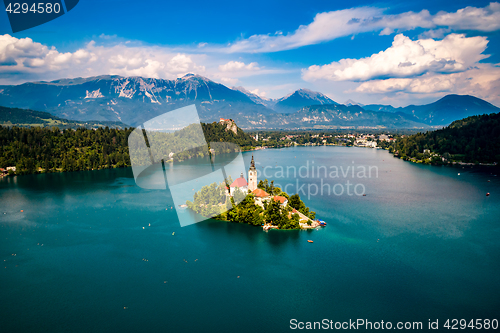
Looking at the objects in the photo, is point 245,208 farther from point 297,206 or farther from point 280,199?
point 297,206

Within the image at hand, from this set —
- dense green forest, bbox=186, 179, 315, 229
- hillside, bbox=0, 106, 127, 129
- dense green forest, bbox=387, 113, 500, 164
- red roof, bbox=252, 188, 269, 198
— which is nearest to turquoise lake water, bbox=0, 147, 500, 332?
dense green forest, bbox=186, 179, 315, 229

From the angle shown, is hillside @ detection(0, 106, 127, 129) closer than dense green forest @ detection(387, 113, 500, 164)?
No

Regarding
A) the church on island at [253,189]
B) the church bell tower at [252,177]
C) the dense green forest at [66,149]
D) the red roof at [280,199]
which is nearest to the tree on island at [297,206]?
the church on island at [253,189]

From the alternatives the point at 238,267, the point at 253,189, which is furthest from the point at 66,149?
the point at 238,267

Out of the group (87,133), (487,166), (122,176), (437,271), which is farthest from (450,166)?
(87,133)

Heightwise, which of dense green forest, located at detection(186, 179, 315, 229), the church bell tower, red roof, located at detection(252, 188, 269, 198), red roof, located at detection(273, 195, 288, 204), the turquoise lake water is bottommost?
the turquoise lake water

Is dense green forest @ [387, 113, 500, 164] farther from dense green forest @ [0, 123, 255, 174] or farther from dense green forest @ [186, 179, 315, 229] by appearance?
dense green forest @ [0, 123, 255, 174]

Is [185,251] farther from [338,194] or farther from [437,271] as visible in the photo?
[338,194]
